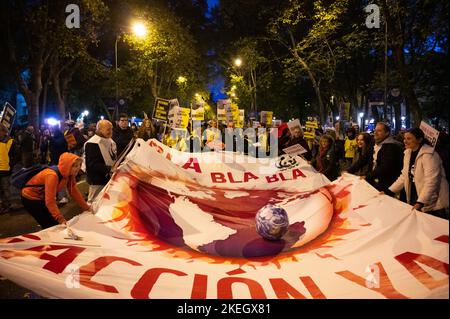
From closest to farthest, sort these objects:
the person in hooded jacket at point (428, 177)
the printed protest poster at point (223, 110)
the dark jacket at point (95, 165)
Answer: the person in hooded jacket at point (428, 177) → the dark jacket at point (95, 165) → the printed protest poster at point (223, 110)

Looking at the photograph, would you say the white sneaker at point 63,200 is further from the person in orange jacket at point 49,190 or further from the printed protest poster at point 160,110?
the person in orange jacket at point 49,190

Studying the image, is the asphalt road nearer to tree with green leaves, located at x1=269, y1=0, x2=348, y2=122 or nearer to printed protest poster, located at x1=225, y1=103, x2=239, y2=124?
printed protest poster, located at x1=225, y1=103, x2=239, y2=124

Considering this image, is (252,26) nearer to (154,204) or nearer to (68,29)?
(68,29)

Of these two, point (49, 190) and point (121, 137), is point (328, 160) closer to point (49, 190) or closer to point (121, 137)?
point (121, 137)

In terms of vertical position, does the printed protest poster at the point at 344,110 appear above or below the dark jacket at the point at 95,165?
above

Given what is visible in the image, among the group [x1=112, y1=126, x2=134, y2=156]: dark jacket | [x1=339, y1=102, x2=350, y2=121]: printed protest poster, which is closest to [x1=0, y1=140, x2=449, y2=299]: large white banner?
[x1=112, y1=126, x2=134, y2=156]: dark jacket

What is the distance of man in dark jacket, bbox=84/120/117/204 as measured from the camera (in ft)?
23.1

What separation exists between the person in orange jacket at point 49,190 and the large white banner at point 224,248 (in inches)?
13.0

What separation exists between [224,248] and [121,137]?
189 inches

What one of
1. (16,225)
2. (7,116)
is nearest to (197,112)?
(7,116)

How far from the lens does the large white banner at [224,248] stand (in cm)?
406

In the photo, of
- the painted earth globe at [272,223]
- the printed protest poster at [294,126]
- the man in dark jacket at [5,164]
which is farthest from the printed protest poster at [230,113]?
the painted earth globe at [272,223]

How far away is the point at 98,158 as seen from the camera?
23.4ft

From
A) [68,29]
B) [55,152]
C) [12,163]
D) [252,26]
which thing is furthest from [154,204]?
[252,26]
